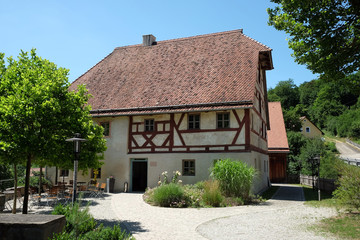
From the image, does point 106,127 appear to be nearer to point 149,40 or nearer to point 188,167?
point 188,167

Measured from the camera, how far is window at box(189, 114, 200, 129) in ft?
61.2

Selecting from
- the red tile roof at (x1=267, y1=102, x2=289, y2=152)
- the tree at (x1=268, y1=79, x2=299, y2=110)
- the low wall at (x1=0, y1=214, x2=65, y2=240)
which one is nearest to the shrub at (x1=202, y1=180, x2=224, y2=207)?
the low wall at (x1=0, y1=214, x2=65, y2=240)

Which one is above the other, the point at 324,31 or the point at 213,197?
the point at 324,31

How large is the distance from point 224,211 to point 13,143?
7.96 metres

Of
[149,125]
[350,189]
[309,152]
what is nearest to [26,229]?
[350,189]

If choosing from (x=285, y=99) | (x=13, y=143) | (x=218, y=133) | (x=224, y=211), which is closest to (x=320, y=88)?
(x=285, y=99)

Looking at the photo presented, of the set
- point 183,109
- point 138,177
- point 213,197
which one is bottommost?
point 213,197

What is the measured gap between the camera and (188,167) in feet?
60.6

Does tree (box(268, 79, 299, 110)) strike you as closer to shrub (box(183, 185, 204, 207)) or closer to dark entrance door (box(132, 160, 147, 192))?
dark entrance door (box(132, 160, 147, 192))

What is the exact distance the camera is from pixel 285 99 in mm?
81625

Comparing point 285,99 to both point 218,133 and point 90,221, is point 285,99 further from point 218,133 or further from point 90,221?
point 90,221

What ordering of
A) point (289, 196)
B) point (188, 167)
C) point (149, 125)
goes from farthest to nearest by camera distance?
point (149, 125), point (188, 167), point (289, 196)

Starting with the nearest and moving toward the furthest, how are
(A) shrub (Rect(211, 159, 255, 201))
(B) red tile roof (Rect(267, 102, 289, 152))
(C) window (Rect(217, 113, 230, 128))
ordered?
1. (A) shrub (Rect(211, 159, 255, 201))
2. (C) window (Rect(217, 113, 230, 128))
3. (B) red tile roof (Rect(267, 102, 289, 152))

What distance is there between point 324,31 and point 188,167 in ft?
35.4
